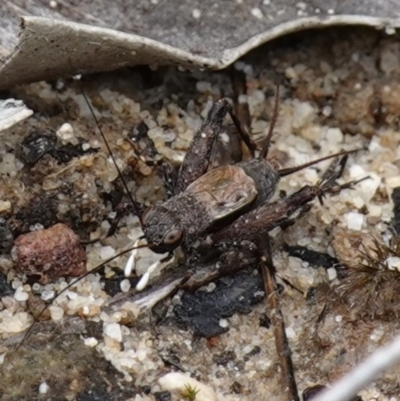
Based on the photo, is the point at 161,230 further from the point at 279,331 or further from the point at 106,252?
the point at 279,331

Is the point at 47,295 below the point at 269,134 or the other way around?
below

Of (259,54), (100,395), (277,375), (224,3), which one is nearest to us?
(100,395)

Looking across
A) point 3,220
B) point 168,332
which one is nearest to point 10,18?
point 3,220

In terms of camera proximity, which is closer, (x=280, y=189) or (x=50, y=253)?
(x=50, y=253)

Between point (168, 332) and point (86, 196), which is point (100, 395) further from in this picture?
point (86, 196)

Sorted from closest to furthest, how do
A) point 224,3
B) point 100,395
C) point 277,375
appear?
point 100,395 → point 277,375 → point 224,3

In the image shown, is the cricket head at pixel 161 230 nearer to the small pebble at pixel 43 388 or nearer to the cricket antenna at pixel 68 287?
the cricket antenna at pixel 68 287

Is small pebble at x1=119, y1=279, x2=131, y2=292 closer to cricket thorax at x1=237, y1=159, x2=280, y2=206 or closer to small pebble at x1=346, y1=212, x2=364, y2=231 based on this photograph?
cricket thorax at x1=237, y1=159, x2=280, y2=206

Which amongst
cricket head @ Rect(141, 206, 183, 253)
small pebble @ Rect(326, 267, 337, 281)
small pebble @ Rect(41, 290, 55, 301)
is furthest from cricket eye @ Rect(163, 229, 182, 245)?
small pebble @ Rect(326, 267, 337, 281)

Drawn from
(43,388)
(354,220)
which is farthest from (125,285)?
(354,220)
